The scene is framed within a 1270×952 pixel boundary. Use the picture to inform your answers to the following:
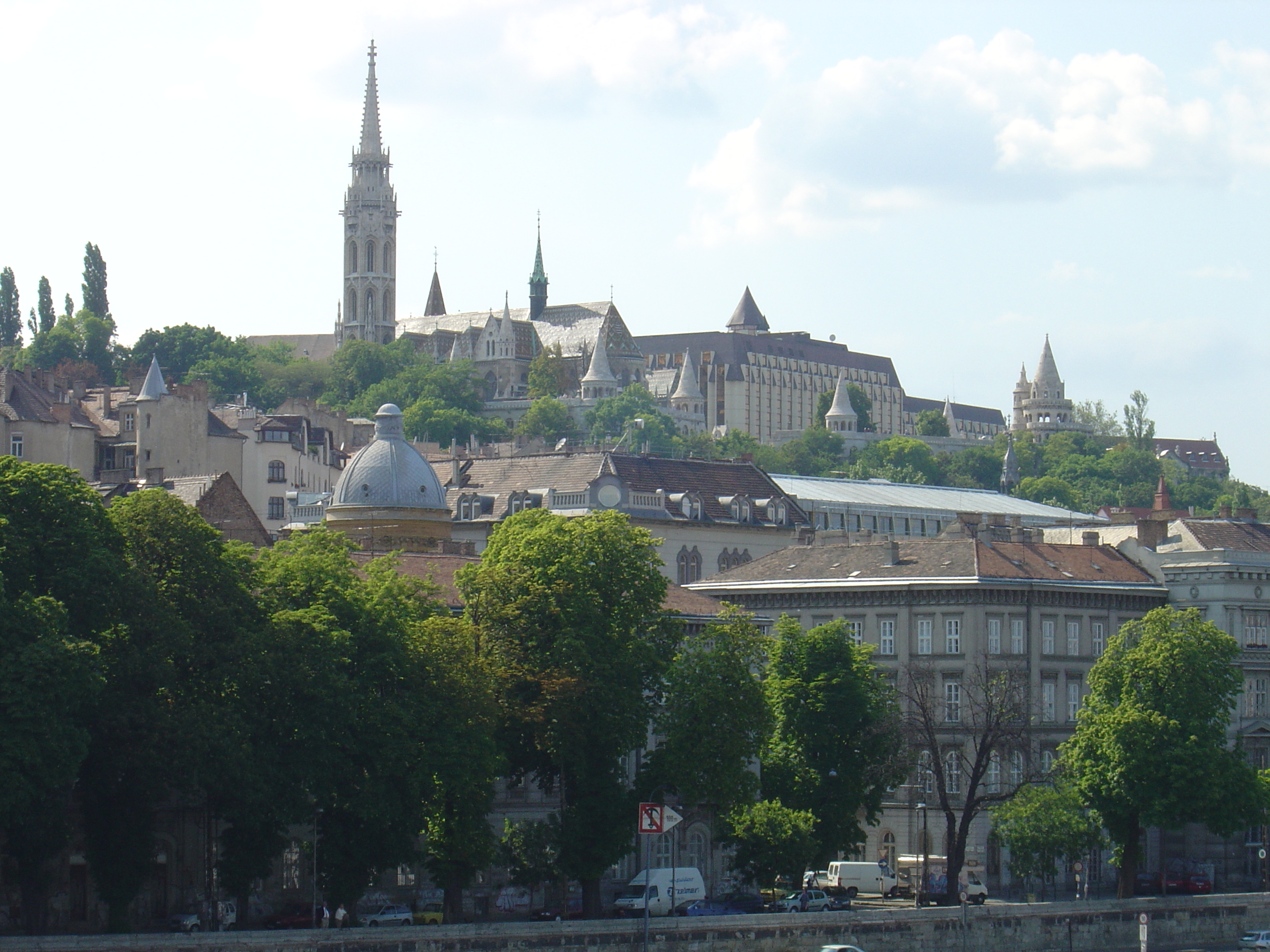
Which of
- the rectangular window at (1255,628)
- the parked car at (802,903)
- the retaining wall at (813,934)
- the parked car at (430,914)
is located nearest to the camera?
the retaining wall at (813,934)

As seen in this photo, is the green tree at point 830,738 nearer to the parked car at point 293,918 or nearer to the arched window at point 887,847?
the arched window at point 887,847

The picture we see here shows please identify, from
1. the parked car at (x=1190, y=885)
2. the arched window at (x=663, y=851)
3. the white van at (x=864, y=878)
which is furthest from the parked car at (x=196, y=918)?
the parked car at (x=1190, y=885)

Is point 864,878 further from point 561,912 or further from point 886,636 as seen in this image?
point 561,912

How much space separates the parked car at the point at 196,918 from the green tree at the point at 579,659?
7.70 meters

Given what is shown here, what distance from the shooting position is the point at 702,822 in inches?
3007

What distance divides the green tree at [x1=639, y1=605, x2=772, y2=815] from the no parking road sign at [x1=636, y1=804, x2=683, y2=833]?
17.1 ft

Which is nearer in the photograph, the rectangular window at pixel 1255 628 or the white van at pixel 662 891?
the white van at pixel 662 891

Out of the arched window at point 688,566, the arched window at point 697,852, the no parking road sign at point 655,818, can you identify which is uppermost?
the arched window at point 688,566

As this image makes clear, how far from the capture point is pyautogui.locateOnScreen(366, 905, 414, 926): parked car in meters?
64.4

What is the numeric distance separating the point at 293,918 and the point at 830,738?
17121 mm

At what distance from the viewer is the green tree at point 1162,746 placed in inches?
2923

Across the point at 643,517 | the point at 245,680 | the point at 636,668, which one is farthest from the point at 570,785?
the point at 643,517

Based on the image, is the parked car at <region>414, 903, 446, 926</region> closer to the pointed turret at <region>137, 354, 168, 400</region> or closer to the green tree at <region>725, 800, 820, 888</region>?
the green tree at <region>725, 800, 820, 888</region>

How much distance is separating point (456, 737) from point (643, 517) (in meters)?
54.1
